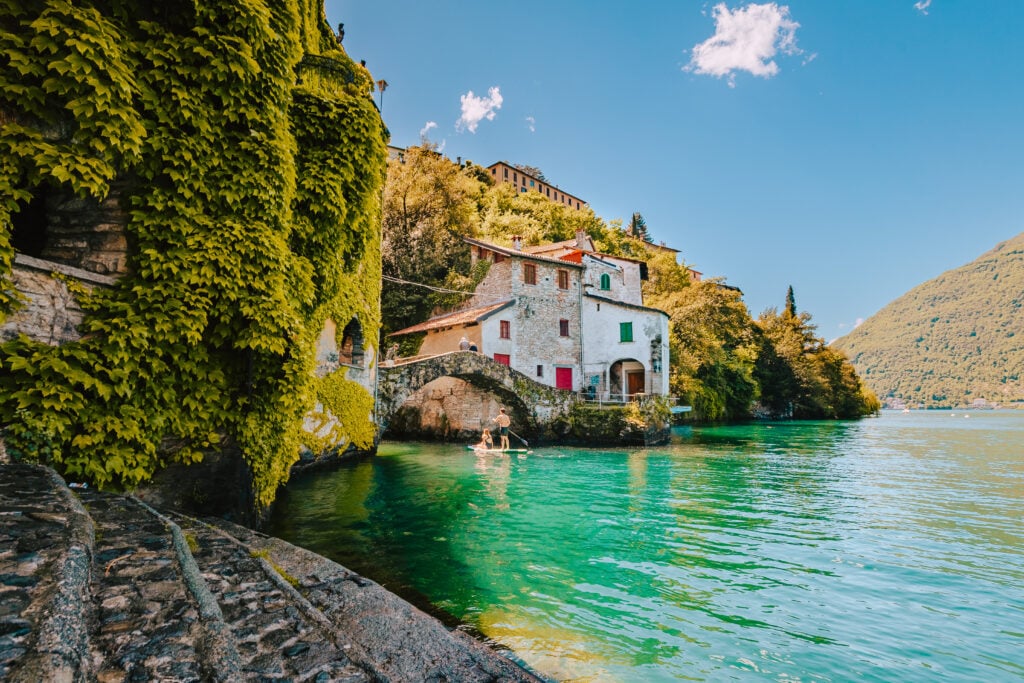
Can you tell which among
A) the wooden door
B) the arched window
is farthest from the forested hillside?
the arched window

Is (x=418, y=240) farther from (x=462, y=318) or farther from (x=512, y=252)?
(x=462, y=318)

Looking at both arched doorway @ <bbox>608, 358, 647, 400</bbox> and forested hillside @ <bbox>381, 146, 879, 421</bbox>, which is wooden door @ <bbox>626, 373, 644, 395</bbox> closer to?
arched doorway @ <bbox>608, 358, 647, 400</bbox>

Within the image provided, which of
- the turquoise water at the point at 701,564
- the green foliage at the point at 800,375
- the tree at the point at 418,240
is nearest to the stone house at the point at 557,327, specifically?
the tree at the point at 418,240

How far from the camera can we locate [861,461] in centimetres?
1941

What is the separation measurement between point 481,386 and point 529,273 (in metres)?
8.26

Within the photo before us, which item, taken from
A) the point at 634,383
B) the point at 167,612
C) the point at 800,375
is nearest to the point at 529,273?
the point at 634,383

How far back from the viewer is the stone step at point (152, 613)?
6.76ft

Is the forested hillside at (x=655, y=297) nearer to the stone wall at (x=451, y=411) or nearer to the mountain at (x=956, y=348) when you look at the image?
the stone wall at (x=451, y=411)

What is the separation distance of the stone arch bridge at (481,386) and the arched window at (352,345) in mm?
2533

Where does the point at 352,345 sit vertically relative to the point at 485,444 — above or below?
above

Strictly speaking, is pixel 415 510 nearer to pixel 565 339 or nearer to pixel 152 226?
pixel 152 226

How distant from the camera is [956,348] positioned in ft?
518

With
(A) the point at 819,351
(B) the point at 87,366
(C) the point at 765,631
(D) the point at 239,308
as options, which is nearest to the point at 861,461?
(C) the point at 765,631

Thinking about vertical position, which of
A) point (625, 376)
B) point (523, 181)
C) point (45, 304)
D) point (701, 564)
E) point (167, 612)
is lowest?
point (701, 564)
